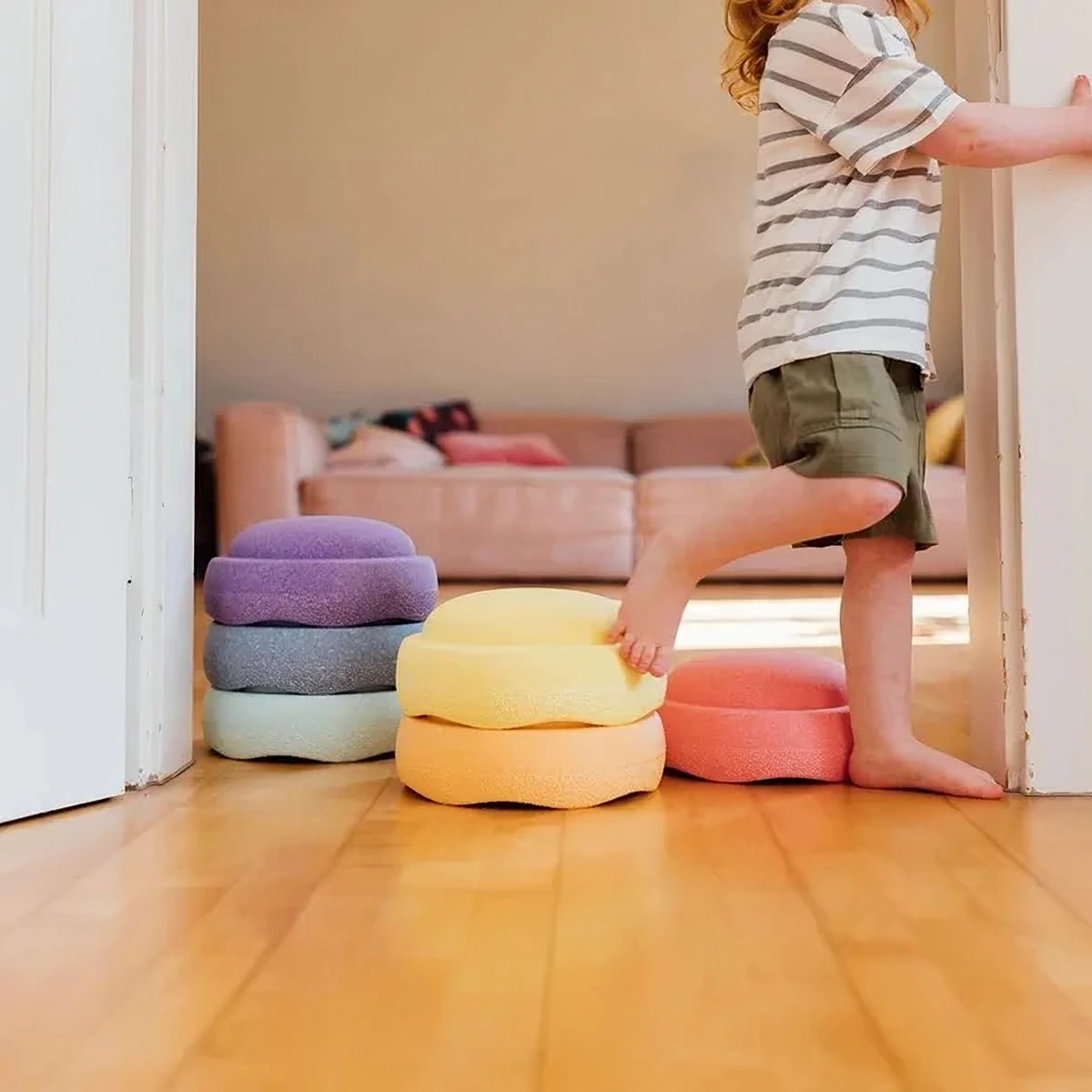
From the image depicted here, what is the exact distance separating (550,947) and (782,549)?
3.52 metres

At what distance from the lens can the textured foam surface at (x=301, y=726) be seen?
1445 mm

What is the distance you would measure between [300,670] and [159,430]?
331mm

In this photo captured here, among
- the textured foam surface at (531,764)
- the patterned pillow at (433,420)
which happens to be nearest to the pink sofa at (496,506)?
the patterned pillow at (433,420)

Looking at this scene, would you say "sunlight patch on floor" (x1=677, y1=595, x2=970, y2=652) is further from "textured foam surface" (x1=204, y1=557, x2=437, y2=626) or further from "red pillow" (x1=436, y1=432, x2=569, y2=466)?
"red pillow" (x1=436, y1=432, x2=569, y2=466)

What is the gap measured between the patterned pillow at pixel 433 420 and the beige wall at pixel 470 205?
0.32 meters

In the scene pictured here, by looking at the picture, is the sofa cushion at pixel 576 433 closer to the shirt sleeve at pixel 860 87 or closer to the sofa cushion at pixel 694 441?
the sofa cushion at pixel 694 441

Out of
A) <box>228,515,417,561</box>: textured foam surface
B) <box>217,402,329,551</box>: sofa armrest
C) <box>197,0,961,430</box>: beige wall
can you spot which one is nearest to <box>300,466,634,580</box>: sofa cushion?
<box>217,402,329,551</box>: sofa armrest

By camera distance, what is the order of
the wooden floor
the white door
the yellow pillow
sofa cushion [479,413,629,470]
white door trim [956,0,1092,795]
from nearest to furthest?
the wooden floor
the white door
white door trim [956,0,1092,795]
the yellow pillow
sofa cushion [479,413,629,470]

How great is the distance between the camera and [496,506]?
4.19 meters

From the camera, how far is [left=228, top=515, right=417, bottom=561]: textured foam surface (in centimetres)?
149

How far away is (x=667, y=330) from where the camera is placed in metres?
5.26

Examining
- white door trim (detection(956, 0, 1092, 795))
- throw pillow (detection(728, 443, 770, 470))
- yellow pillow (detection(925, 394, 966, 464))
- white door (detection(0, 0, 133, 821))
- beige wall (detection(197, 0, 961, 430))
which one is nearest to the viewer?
white door (detection(0, 0, 133, 821))

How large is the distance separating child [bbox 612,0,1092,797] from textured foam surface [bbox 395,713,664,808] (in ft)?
0.31

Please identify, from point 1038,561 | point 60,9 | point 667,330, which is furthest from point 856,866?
point 667,330
